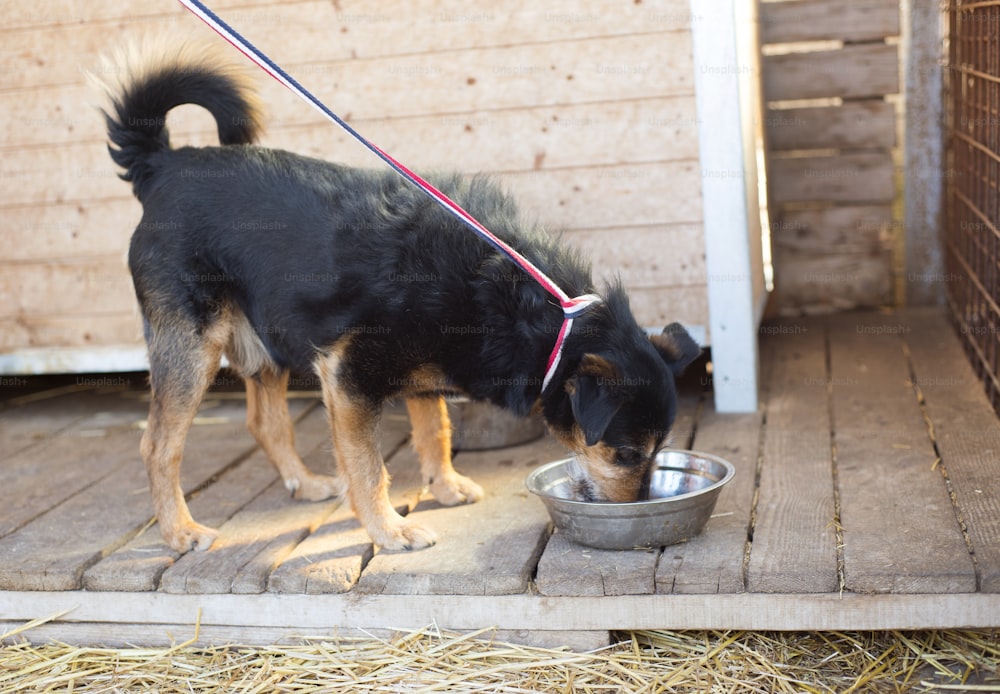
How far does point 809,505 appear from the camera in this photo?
336cm

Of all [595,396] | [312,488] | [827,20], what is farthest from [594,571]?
[827,20]

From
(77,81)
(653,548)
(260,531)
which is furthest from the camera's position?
(77,81)

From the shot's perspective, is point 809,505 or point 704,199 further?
point 704,199

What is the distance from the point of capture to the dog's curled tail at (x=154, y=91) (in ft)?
11.1

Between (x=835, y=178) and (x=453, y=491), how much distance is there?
3462 mm

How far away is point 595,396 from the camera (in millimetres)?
2850

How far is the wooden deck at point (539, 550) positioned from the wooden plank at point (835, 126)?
77.8 inches

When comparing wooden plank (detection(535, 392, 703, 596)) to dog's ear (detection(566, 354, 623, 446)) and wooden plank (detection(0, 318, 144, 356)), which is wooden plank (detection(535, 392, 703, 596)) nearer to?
dog's ear (detection(566, 354, 623, 446))

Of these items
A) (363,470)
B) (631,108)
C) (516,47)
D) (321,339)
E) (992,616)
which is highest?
(516,47)

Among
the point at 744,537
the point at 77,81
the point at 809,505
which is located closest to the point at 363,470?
the point at 744,537

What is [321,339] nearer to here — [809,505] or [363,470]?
[363,470]

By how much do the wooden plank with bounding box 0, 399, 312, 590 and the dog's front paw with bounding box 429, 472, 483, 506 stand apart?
1.03 meters

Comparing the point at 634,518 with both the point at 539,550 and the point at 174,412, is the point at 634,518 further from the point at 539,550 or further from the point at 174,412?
the point at 174,412

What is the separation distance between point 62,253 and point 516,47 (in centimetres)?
232
